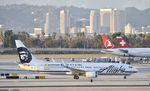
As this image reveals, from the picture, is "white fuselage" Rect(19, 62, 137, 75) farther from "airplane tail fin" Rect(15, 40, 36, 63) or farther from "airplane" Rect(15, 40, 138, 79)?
"airplane tail fin" Rect(15, 40, 36, 63)

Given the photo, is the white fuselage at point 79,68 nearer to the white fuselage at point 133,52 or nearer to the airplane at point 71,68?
the airplane at point 71,68

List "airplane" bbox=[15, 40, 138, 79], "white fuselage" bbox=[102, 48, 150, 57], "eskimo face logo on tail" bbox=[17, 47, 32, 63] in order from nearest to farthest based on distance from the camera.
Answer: "airplane" bbox=[15, 40, 138, 79] < "eskimo face logo on tail" bbox=[17, 47, 32, 63] < "white fuselage" bbox=[102, 48, 150, 57]

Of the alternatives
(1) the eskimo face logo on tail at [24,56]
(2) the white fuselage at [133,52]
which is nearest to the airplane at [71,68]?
(1) the eskimo face logo on tail at [24,56]

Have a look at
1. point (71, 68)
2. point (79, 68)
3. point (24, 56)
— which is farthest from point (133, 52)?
point (24, 56)

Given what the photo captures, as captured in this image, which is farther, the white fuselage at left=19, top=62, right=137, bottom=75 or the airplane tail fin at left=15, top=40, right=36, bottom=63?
the airplane tail fin at left=15, top=40, right=36, bottom=63

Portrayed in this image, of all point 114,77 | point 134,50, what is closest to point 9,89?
point 114,77

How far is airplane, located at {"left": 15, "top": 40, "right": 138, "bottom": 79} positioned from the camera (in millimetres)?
65375

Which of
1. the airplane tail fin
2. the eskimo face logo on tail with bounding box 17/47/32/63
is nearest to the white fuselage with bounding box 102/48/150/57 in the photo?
the airplane tail fin

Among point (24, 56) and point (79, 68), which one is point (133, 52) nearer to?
point (79, 68)

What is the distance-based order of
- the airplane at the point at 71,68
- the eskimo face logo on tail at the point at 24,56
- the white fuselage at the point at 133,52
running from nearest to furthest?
the airplane at the point at 71,68
the eskimo face logo on tail at the point at 24,56
the white fuselage at the point at 133,52

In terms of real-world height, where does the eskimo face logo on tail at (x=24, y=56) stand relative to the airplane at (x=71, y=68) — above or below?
above

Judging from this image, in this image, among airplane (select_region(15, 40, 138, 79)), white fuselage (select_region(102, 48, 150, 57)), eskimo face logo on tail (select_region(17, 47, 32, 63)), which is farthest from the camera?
white fuselage (select_region(102, 48, 150, 57))

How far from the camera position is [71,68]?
65.0m

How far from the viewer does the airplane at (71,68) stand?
214 feet
